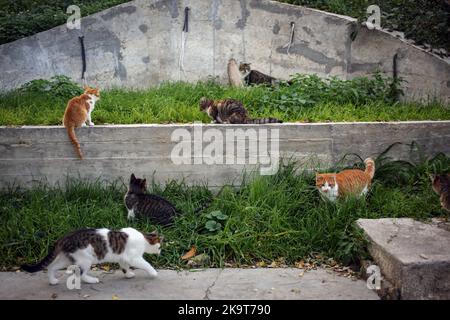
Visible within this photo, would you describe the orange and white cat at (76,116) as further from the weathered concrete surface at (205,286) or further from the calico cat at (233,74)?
the calico cat at (233,74)

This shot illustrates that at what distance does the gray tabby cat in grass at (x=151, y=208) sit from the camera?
20.0 ft

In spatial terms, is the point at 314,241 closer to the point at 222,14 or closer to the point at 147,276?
the point at 147,276

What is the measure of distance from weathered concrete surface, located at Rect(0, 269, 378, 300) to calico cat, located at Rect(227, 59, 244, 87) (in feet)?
15.7

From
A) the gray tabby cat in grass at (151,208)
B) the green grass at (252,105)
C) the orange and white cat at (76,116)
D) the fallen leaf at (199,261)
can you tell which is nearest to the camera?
the fallen leaf at (199,261)

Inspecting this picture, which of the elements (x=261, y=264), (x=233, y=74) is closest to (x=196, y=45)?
(x=233, y=74)

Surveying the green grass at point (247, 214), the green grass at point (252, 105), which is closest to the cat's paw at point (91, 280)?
the green grass at point (247, 214)

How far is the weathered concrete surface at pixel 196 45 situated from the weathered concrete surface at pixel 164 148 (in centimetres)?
252

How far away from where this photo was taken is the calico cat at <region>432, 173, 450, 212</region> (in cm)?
576

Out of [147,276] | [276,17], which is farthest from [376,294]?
[276,17]

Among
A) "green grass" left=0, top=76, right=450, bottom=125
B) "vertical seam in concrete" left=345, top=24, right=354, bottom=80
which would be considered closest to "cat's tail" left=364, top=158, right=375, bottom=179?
"green grass" left=0, top=76, right=450, bottom=125

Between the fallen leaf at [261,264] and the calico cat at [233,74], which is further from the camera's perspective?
the calico cat at [233,74]

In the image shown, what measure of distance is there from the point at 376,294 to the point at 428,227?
3.67ft

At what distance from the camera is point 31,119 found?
285 inches

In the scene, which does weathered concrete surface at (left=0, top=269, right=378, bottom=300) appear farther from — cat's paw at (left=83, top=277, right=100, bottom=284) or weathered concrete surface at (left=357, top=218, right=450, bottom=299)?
weathered concrete surface at (left=357, top=218, right=450, bottom=299)
